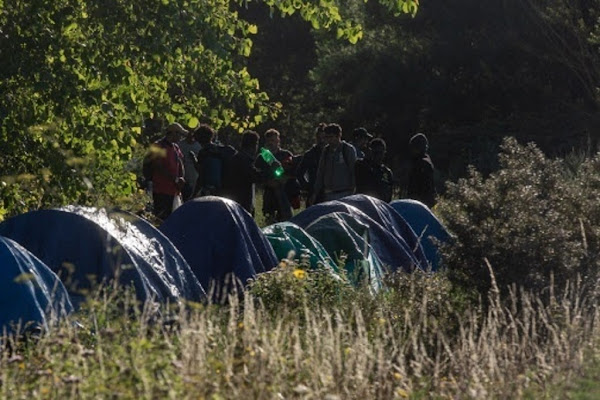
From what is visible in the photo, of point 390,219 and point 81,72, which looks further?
point 390,219

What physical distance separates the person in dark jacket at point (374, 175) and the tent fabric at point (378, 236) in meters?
3.26

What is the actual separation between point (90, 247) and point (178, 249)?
1700mm

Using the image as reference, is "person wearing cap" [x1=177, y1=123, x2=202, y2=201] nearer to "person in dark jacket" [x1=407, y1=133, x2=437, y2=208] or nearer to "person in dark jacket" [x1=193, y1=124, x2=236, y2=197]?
"person in dark jacket" [x1=193, y1=124, x2=236, y2=197]

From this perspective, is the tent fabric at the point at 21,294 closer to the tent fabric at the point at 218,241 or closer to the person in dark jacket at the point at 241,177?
the tent fabric at the point at 218,241

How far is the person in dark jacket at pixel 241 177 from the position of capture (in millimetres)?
18484

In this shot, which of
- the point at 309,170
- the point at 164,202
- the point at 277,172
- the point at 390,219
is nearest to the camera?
the point at 390,219

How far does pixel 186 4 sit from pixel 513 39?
993 inches

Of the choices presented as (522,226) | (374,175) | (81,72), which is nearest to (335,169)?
(374,175)

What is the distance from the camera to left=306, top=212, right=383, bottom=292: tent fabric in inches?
558

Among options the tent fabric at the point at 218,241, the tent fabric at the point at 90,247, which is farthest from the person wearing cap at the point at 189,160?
the tent fabric at the point at 90,247

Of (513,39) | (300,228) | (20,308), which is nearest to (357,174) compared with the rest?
(300,228)

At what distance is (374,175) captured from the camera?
752 inches

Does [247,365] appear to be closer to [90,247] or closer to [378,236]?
[90,247]

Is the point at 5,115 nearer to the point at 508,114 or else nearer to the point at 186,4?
the point at 186,4
